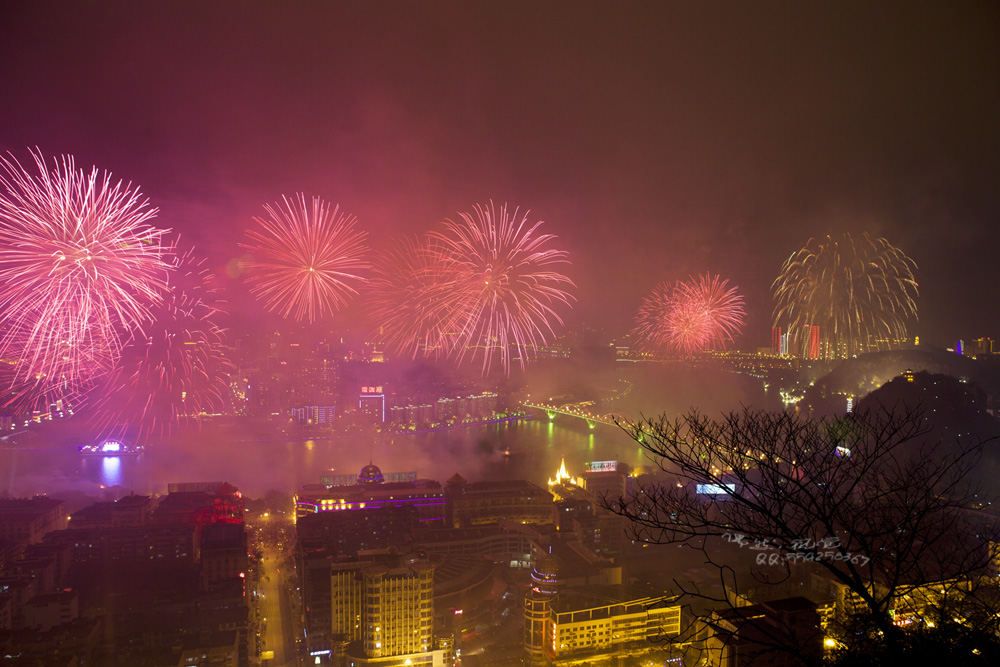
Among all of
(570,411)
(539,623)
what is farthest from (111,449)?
(539,623)

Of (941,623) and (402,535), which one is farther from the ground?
(941,623)

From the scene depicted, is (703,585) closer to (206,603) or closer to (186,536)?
(206,603)

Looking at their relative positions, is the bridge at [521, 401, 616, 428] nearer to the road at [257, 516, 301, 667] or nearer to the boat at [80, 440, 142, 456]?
the road at [257, 516, 301, 667]

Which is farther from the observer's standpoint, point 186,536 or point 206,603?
point 186,536

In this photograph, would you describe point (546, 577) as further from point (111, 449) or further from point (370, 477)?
point (111, 449)

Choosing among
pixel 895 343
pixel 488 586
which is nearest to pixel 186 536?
pixel 488 586

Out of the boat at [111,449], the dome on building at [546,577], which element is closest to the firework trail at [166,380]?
the boat at [111,449]

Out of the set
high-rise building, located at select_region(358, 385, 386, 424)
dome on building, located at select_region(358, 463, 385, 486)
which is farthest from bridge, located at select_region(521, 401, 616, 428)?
dome on building, located at select_region(358, 463, 385, 486)

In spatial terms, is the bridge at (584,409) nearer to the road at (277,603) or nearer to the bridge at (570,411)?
the bridge at (570,411)
